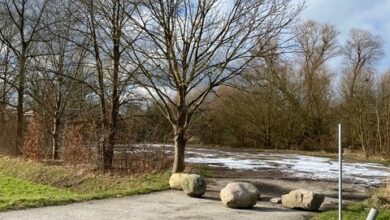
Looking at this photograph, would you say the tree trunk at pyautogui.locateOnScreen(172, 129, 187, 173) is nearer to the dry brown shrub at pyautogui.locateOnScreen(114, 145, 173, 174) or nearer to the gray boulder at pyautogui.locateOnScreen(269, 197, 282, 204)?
the dry brown shrub at pyautogui.locateOnScreen(114, 145, 173, 174)

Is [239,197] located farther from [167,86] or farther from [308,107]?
[308,107]

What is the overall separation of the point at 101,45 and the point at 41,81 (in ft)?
29.9

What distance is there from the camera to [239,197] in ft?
38.0

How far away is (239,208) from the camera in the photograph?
1164 cm

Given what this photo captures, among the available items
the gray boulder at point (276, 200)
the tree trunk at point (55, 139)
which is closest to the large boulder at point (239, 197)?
the gray boulder at point (276, 200)

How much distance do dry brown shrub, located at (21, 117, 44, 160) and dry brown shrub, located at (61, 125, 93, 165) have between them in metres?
4.72

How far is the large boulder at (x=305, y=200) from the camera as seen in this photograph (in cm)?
1153

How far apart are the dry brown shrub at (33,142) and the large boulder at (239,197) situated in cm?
1619

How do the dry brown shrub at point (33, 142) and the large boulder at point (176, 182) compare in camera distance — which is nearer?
the large boulder at point (176, 182)

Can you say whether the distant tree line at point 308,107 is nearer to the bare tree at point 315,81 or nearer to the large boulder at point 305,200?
the bare tree at point 315,81

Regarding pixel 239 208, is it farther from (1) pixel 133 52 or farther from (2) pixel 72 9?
(2) pixel 72 9

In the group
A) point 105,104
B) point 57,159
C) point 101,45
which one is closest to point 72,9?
point 101,45

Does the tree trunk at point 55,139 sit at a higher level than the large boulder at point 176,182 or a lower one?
higher

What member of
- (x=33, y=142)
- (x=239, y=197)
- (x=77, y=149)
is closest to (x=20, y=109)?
(x=33, y=142)
